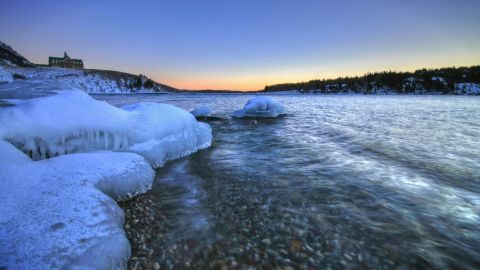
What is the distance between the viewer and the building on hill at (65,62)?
13950cm

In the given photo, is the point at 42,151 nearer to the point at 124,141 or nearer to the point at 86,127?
the point at 86,127

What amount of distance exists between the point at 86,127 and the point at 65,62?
170 m

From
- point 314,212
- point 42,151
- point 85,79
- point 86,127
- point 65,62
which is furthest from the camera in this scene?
point 65,62

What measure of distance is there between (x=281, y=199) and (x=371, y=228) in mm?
1661

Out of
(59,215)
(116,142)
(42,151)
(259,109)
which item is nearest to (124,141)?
(116,142)

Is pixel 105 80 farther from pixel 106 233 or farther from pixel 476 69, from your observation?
pixel 476 69

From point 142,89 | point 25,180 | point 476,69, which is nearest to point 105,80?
point 142,89

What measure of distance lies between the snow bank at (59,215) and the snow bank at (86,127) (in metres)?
0.90

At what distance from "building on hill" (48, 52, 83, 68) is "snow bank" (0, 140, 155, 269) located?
17029 centimetres

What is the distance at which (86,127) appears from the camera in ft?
19.0

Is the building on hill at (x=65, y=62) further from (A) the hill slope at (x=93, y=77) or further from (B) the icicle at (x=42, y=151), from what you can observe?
(B) the icicle at (x=42, y=151)

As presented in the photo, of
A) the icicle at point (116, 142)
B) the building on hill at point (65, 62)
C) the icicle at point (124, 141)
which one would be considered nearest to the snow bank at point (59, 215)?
the icicle at point (116, 142)

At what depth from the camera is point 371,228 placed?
155 inches

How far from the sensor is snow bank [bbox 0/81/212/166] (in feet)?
16.1
